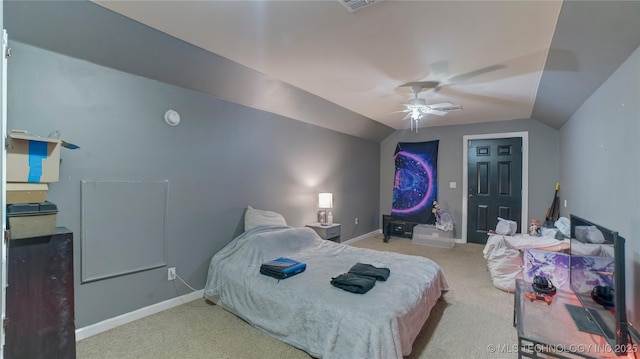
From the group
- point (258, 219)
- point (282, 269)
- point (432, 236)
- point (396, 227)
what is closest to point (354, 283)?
point (282, 269)

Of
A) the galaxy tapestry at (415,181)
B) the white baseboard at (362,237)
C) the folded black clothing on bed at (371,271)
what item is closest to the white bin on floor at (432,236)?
the galaxy tapestry at (415,181)

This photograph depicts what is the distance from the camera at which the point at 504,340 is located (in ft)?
7.66

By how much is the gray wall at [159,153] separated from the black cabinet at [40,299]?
25.6 inches

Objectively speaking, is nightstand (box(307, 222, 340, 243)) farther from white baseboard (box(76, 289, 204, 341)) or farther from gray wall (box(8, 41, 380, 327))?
white baseboard (box(76, 289, 204, 341))

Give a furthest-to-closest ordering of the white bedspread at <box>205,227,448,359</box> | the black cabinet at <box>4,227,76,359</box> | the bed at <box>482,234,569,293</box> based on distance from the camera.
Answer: the bed at <box>482,234,569,293</box>, the white bedspread at <box>205,227,448,359</box>, the black cabinet at <box>4,227,76,359</box>

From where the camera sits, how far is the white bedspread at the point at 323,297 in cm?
186

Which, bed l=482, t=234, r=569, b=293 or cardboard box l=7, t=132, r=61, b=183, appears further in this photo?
bed l=482, t=234, r=569, b=293

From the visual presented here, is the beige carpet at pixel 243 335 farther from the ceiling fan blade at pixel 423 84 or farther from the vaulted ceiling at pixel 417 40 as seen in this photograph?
the ceiling fan blade at pixel 423 84

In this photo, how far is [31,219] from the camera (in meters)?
1.71

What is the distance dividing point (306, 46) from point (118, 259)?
8.23 feet

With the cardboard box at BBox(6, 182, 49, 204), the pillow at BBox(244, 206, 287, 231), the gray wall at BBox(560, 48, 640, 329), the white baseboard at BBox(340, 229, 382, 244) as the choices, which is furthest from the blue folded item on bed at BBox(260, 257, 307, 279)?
the white baseboard at BBox(340, 229, 382, 244)

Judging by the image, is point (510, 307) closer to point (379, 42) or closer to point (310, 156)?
point (379, 42)

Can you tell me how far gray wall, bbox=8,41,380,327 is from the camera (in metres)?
2.21

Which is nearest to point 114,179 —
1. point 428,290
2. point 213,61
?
point 213,61
